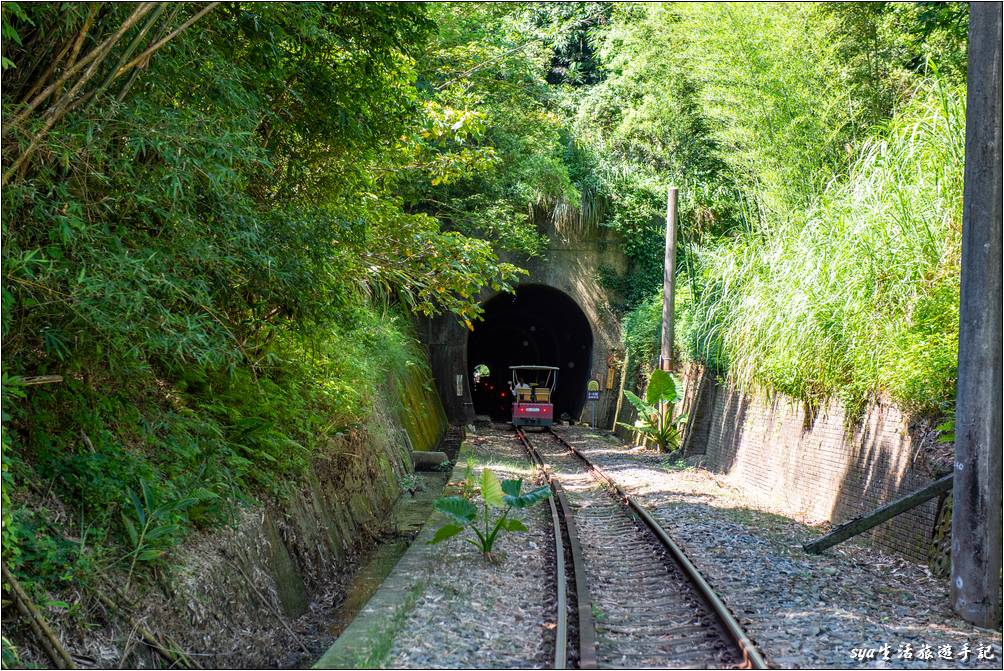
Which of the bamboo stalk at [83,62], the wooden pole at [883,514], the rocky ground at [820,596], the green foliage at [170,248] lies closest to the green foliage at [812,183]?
the wooden pole at [883,514]

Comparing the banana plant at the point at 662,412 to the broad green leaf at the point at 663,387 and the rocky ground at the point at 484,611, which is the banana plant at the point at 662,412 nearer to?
the broad green leaf at the point at 663,387

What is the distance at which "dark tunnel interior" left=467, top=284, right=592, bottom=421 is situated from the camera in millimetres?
30266

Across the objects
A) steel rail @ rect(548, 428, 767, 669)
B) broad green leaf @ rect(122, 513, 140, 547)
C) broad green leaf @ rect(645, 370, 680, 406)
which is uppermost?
broad green leaf @ rect(645, 370, 680, 406)

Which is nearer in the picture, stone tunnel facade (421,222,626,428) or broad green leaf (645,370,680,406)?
broad green leaf (645,370,680,406)

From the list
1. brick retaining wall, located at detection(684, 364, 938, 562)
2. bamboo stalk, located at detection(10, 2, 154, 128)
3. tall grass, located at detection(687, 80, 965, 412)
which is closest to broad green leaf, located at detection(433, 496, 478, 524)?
brick retaining wall, located at detection(684, 364, 938, 562)

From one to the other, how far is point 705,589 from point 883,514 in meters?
1.93

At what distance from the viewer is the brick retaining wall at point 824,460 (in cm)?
786

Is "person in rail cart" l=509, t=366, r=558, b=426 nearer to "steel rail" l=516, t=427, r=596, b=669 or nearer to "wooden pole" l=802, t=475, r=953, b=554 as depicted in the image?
"steel rail" l=516, t=427, r=596, b=669

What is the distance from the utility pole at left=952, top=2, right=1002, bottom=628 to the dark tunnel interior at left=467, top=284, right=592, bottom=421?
20.5 m

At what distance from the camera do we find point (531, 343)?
4091 cm

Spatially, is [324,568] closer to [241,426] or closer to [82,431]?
[241,426]

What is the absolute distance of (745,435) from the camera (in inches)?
532

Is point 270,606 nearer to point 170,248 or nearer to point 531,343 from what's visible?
point 170,248

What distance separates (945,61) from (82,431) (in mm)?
12239
